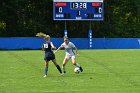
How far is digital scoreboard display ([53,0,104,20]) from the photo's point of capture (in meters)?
52.2

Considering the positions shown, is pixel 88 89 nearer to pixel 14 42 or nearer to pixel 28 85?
pixel 28 85

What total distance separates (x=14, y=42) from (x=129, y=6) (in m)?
26.7

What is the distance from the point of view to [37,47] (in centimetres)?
5456

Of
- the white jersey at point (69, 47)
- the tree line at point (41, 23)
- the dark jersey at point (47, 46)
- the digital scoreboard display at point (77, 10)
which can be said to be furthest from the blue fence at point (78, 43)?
the dark jersey at point (47, 46)

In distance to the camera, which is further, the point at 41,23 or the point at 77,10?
the point at 41,23

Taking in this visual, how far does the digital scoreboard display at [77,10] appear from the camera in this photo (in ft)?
171

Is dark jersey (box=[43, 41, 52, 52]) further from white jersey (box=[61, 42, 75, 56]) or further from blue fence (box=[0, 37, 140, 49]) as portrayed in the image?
blue fence (box=[0, 37, 140, 49])

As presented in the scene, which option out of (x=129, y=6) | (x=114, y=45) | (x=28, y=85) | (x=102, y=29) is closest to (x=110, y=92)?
(x=28, y=85)

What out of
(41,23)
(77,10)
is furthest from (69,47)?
(41,23)

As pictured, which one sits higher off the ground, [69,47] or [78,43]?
[69,47]

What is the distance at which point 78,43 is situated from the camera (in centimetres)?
5691

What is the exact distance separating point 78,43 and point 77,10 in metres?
5.54

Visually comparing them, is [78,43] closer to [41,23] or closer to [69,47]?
[41,23]

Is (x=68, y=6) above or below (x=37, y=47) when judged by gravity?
above
